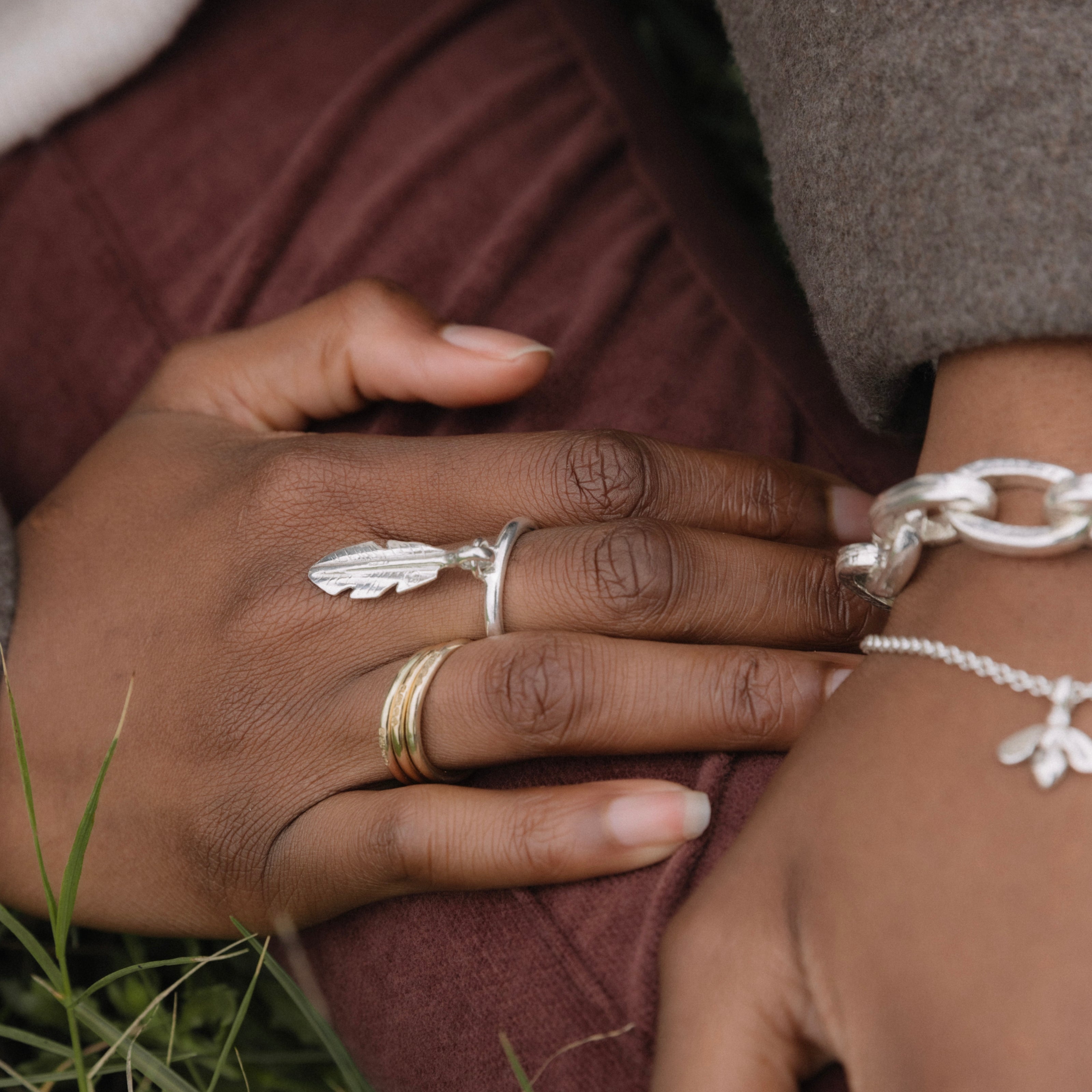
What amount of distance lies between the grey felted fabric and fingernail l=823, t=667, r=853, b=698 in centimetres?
96

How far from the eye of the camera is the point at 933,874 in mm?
672

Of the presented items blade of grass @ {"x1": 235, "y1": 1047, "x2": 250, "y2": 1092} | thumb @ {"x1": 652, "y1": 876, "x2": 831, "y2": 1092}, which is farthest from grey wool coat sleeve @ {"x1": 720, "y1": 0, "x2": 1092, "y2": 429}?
blade of grass @ {"x1": 235, "y1": 1047, "x2": 250, "y2": 1092}

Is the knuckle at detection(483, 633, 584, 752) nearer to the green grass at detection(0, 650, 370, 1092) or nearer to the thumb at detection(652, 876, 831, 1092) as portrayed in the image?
the thumb at detection(652, 876, 831, 1092)

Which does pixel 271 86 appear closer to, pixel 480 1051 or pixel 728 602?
pixel 728 602

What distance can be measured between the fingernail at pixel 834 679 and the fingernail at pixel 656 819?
154 millimetres

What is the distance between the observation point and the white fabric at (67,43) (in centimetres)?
141

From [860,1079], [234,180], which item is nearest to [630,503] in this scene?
[860,1079]

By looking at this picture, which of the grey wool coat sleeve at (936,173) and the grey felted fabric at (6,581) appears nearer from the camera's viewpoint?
the grey wool coat sleeve at (936,173)

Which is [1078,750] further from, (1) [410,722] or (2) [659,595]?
(1) [410,722]

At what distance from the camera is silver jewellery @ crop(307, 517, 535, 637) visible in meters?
0.96

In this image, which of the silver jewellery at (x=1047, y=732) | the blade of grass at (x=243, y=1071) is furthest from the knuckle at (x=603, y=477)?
the blade of grass at (x=243, y=1071)

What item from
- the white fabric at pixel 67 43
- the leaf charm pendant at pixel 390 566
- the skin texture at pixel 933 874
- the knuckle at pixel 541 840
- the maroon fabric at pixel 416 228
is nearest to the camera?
the skin texture at pixel 933 874

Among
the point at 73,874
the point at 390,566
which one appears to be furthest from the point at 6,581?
the point at 390,566

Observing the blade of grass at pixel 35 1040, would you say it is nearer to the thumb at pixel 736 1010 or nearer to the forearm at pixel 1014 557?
the thumb at pixel 736 1010
